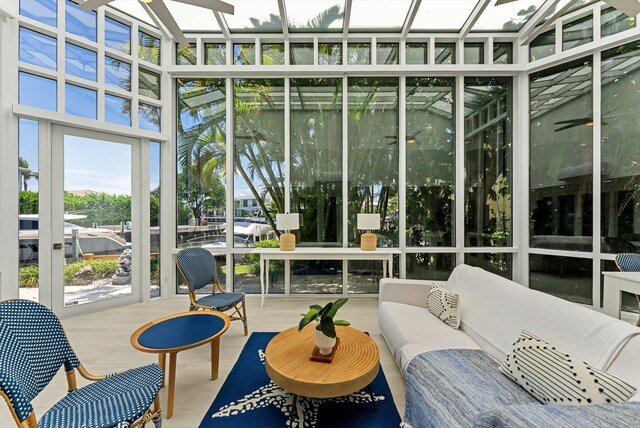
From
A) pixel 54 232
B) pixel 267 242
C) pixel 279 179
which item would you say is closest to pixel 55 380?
pixel 54 232

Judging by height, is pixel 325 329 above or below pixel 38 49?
below

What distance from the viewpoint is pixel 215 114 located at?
438cm

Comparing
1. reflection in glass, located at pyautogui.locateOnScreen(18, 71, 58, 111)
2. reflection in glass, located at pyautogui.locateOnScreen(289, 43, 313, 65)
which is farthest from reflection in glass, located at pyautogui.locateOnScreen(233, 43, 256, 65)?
reflection in glass, located at pyautogui.locateOnScreen(18, 71, 58, 111)

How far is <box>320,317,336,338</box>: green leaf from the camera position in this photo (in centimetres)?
170

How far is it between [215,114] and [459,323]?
4592 mm

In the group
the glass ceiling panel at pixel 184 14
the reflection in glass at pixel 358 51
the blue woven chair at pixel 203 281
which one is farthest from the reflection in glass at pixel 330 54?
the blue woven chair at pixel 203 281

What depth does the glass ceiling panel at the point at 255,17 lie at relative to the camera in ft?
12.1

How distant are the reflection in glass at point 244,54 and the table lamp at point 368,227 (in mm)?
3281

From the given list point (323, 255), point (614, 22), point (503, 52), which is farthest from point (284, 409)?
point (614, 22)

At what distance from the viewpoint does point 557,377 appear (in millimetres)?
1262

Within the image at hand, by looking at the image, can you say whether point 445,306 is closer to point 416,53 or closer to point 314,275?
point 314,275

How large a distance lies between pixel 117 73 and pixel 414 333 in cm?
526

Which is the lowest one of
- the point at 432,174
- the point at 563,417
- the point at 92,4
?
the point at 563,417

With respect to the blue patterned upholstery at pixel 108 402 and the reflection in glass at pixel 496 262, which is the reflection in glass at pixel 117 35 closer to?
the blue patterned upholstery at pixel 108 402
